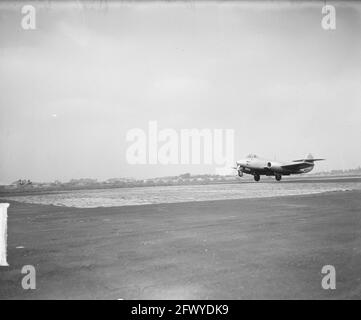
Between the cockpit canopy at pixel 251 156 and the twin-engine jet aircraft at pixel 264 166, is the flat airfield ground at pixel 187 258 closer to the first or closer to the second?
the twin-engine jet aircraft at pixel 264 166

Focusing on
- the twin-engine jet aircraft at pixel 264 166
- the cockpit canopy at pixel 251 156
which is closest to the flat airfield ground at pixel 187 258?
the twin-engine jet aircraft at pixel 264 166

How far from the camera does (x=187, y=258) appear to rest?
7.07 meters

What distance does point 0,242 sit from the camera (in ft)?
31.6

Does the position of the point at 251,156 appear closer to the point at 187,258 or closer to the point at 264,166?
the point at 264,166

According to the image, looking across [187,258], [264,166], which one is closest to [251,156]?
[264,166]

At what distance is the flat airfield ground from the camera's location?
5.15 meters

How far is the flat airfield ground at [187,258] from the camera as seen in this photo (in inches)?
203

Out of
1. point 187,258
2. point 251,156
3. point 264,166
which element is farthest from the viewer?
point 251,156

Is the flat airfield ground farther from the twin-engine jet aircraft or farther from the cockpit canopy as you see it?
the cockpit canopy

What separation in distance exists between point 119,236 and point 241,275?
4928 millimetres

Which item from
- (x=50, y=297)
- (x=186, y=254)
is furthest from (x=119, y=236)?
(x=50, y=297)
